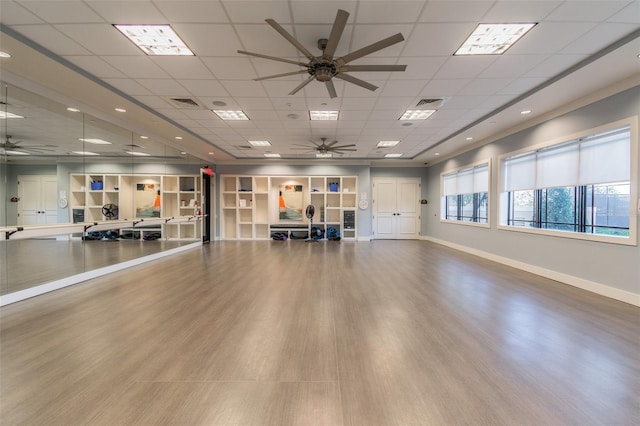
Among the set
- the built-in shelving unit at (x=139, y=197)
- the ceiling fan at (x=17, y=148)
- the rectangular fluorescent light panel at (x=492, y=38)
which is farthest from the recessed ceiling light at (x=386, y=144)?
the ceiling fan at (x=17, y=148)

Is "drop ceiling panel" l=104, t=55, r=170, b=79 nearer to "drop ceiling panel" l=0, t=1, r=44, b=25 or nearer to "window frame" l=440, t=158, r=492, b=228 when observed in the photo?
"drop ceiling panel" l=0, t=1, r=44, b=25

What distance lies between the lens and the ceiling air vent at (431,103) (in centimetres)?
443

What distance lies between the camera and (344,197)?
1030 cm

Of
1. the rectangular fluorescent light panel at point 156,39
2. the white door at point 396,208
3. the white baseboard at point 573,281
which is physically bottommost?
the white baseboard at point 573,281

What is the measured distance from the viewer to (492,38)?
2879 mm

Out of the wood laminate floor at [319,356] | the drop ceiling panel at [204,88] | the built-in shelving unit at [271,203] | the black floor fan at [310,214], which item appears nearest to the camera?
the wood laminate floor at [319,356]

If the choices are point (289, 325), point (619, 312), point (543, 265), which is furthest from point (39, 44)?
point (543, 265)

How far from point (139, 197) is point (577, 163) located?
9270mm

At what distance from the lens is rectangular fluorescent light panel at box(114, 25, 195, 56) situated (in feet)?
8.99

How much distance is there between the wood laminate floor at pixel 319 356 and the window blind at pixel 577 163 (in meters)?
1.91

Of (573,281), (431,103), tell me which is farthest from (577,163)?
(431,103)

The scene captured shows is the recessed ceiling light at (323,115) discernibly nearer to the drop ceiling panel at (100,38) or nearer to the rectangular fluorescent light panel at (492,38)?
the rectangular fluorescent light panel at (492,38)

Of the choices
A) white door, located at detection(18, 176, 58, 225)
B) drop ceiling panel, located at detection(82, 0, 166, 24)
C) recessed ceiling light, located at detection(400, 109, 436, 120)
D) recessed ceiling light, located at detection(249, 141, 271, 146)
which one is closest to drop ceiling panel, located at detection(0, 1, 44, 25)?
drop ceiling panel, located at detection(82, 0, 166, 24)

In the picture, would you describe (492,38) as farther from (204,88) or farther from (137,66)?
(137,66)
